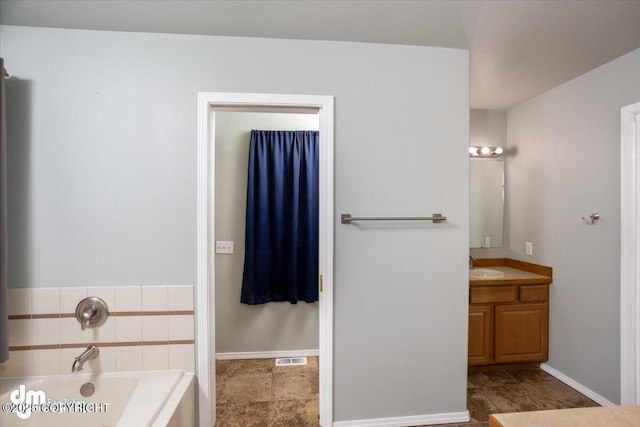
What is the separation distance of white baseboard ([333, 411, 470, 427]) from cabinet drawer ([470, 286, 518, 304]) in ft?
2.89

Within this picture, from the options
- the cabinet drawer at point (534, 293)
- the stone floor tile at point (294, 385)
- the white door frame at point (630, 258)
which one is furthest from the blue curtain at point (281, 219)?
the white door frame at point (630, 258)

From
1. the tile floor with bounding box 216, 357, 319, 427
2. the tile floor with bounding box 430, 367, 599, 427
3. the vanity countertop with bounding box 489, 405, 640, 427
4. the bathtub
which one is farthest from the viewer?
the tile floor with bounding box 430, 367, 599, 427

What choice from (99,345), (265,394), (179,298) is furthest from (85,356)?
(265,394)

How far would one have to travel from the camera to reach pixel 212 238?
1.83 m

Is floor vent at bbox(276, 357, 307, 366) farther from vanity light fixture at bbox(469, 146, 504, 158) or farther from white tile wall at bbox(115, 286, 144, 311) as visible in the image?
vanity light fixture at bbox(469, 146, 504, 158)

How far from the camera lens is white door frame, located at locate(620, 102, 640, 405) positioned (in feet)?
6.31

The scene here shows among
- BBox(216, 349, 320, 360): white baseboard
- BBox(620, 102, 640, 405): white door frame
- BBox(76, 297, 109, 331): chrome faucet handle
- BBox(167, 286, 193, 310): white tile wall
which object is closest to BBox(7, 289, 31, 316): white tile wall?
BBox(76, 297, 109, 331): chrome faucet handle

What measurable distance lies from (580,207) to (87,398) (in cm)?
360

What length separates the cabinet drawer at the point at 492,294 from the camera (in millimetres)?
2459

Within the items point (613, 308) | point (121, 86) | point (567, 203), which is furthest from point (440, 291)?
point (121, 86)

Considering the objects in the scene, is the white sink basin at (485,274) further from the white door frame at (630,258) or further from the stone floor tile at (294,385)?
the stone floor tile at (294,385)

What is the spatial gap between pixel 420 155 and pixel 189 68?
153cm

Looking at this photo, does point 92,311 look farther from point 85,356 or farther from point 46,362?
point 46,362

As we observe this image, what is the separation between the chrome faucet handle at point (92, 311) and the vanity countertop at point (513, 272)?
8.55ft
